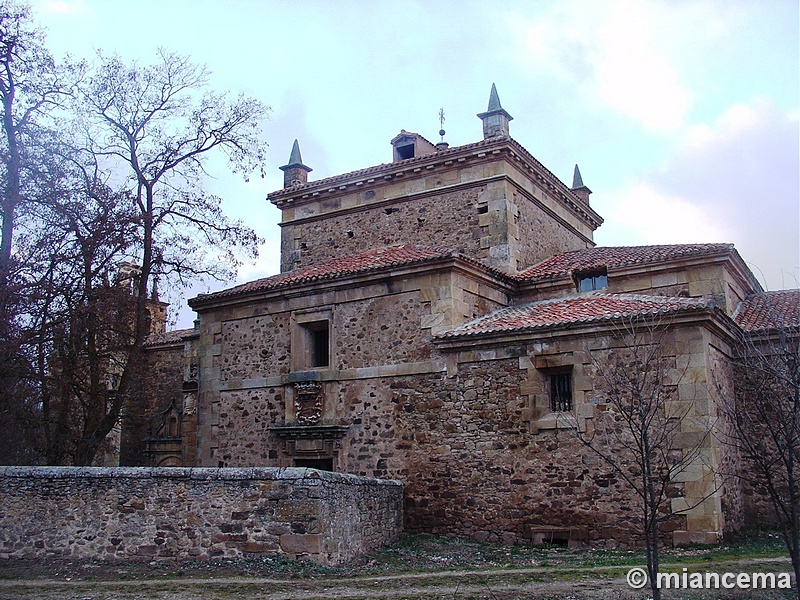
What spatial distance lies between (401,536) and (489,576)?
4399 millimetres

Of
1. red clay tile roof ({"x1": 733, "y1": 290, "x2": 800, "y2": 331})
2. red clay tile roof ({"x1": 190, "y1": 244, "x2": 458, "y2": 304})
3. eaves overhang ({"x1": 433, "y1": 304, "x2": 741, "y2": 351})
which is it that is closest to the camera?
eaves overhang ({"x1": 433, "y1": 304, "x2": 741, "y2": 351})

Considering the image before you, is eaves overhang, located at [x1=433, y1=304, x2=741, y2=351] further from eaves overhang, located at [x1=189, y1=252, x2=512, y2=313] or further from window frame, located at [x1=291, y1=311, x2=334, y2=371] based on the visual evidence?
window frame, located at [x1=291, y1=311, x2=334, y2=371]

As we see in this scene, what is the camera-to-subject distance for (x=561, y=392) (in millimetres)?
14609

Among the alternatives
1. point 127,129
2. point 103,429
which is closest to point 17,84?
point 127,129

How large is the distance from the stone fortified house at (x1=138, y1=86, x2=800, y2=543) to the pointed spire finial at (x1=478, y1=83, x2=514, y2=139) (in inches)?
1.4

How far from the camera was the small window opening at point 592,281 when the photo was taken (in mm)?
17578

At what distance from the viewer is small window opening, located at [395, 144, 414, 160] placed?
68.9ft

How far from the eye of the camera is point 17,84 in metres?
18.0

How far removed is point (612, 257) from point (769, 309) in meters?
3.81

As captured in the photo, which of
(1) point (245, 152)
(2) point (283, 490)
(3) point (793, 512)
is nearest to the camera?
(3) point (793, 512)

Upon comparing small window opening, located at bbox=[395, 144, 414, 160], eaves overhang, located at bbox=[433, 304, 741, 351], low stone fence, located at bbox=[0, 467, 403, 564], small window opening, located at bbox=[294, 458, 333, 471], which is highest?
small window opening, located at bbox=[395, 144, 414, 160]

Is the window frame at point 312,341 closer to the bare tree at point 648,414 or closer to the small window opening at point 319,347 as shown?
the small window opening at point 319,347

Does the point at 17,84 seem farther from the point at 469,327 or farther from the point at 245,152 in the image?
the point at 469,327

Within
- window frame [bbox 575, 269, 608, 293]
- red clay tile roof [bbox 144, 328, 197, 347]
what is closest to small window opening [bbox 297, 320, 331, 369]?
window frame [bbox 575, 269, 608, 293]
